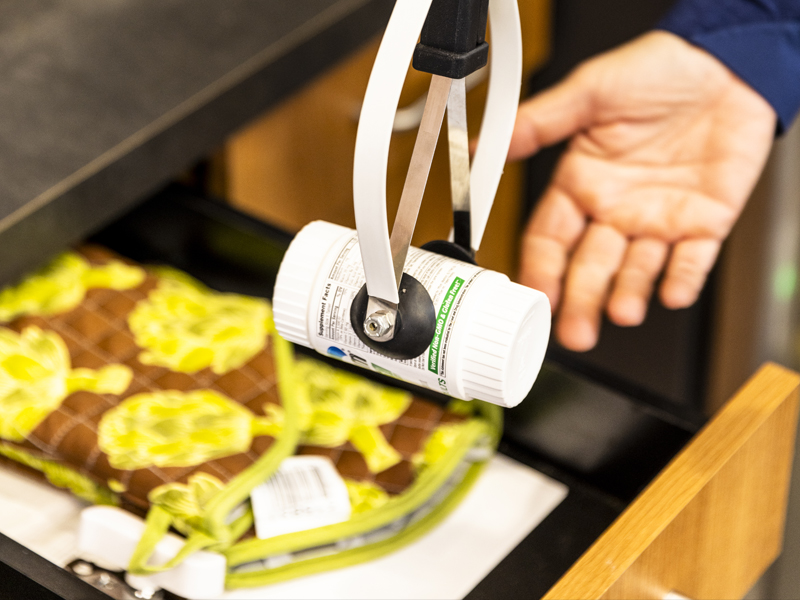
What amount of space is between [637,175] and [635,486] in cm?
25

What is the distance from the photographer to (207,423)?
552mm

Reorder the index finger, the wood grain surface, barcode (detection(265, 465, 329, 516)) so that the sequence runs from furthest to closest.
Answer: the index finger → barcode (detection(265, 465, 329, 516)) → the wood grain surface

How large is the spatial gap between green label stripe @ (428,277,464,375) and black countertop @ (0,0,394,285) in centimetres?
33

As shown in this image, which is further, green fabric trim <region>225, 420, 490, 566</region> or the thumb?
the thumb

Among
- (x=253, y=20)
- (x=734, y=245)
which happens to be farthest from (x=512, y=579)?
(x=734, y=245)

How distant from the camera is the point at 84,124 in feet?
1.99

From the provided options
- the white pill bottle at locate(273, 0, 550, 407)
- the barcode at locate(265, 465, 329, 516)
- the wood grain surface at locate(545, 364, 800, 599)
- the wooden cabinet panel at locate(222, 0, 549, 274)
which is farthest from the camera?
the wooden cabinet panel at locate(222, 0, 549, 274)

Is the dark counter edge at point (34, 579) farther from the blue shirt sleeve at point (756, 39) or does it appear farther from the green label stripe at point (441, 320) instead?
the blue shirt sleeve at point (756, 39)

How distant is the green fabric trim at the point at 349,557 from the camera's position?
0.49m

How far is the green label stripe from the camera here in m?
0.34

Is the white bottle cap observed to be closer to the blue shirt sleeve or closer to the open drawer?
the open drawer

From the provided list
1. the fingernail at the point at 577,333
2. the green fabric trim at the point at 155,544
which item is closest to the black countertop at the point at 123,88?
the green fabric trim at the point at 155,544

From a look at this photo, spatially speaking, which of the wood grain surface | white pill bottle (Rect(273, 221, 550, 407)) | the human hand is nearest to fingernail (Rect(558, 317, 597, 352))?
the human hand

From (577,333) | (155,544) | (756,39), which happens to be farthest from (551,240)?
(155,544)
